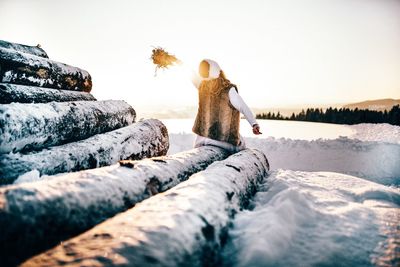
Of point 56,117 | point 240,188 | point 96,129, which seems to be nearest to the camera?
point 240,188

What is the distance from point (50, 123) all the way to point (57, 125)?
0.12 metres

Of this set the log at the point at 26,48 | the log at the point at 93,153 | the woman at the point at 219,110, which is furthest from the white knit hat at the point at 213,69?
the log at the point at 26,48

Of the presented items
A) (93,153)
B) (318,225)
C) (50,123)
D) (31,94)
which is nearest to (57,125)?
(50,123)

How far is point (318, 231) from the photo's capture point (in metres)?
1.93

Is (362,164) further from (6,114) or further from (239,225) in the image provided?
(6,114)

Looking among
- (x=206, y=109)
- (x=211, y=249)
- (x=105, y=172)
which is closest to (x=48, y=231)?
(x=105, y=172)

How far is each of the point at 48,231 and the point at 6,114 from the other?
2.06 metres

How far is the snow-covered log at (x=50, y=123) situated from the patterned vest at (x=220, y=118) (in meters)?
1.73

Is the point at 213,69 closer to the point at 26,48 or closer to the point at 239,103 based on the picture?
the point at 239,103

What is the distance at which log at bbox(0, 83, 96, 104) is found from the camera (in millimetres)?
3815

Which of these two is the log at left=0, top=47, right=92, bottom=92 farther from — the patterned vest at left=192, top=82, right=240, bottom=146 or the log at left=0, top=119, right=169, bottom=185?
the patterned vest at left=192, top=82, right=240, bottom=146

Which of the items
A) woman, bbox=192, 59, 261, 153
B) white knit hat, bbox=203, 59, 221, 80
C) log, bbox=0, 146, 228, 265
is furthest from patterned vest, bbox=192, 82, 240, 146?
log, bbox=0, 146, 228, 265

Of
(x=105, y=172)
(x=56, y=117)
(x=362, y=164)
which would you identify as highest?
(x=56, y=117)

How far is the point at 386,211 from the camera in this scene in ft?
7.45
